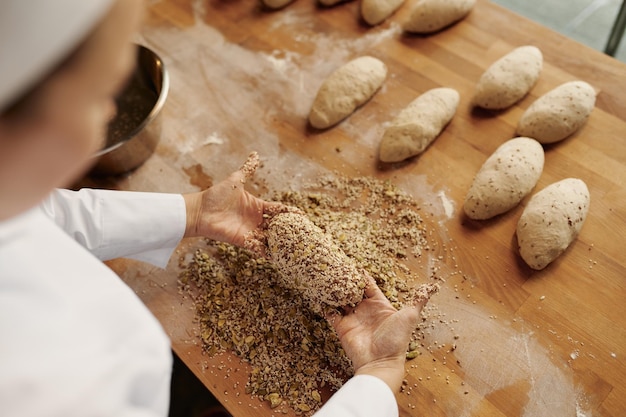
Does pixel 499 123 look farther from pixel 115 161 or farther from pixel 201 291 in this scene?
pixel 115 161

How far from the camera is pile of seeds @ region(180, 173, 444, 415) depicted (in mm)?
1243

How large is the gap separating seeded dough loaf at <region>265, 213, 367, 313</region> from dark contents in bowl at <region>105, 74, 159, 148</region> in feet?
2.12

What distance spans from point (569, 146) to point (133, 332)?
4.52 feet

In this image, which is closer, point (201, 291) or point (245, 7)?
point (201, 291)

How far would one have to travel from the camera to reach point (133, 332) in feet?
2.76

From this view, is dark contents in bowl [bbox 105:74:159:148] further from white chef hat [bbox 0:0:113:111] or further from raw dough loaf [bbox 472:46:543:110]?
white chef hat [bbox 0:0:113:111]

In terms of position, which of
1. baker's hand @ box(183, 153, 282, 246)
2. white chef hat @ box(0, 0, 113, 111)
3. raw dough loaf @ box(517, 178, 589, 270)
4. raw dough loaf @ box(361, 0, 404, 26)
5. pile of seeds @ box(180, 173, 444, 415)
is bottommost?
pile of seeds @ box(180, 173, 444, 415)

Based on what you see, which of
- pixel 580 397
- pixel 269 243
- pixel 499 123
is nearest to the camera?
pixel 580 397

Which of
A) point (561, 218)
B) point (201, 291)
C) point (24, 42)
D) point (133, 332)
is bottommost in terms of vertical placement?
point (201, 291)

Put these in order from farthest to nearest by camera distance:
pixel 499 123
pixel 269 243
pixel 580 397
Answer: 1. pixel 499 123
2. pixel 269 243
3. pixel 580 397

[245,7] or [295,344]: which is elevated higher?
[245,7]

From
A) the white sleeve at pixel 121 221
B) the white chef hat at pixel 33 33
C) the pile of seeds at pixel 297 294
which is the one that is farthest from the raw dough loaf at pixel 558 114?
the white chef hat at pixel 33 33

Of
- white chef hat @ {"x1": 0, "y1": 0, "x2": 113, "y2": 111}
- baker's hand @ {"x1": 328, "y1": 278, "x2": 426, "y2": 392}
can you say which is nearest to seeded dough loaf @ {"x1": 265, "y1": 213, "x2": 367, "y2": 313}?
baker's hand @ {"x1": 328, "y1": 278, "x2": 426, "y2": 392}

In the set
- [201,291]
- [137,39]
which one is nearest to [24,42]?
[201,291]
